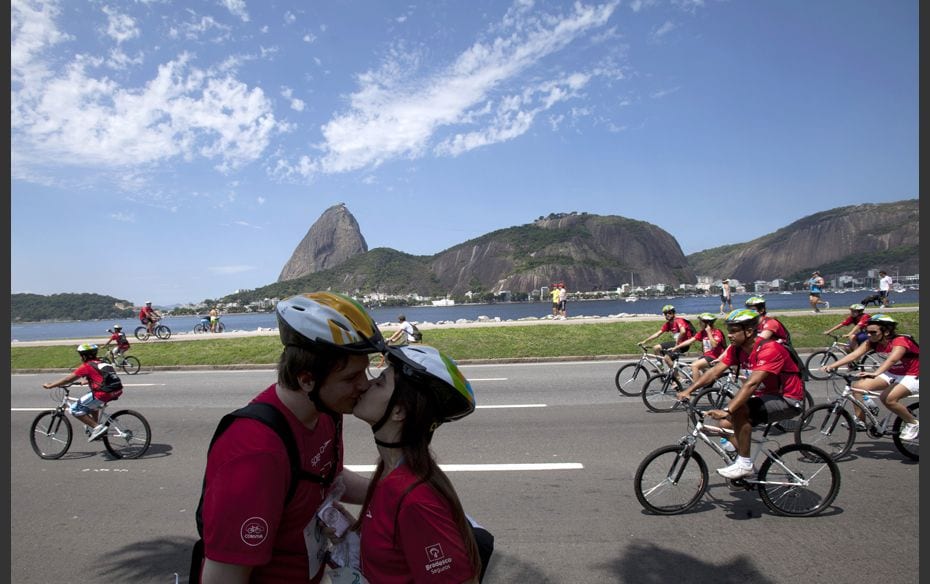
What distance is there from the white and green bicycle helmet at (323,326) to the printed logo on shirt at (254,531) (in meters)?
0.52

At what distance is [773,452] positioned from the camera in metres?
5.26

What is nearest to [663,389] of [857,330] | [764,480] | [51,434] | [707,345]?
[707,345]

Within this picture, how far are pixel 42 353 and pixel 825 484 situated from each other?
25110 mm

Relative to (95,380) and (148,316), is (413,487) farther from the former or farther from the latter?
(148,316)

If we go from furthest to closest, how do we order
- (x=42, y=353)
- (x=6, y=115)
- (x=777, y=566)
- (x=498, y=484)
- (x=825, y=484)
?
(x=42, y=353) → (x=498, y=484) → (x=825, y=484) → (x=777, y=566) → (x=6, y=115)

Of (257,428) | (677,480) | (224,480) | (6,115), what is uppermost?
(6,115)

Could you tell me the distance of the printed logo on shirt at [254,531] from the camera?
4.81 ft

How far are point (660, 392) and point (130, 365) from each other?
633 inches

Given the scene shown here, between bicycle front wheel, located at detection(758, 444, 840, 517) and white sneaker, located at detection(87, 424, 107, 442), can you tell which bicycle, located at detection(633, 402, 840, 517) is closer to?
bicycle front wheel, located at detection(758, 444, 840, 517)

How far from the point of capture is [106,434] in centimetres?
750

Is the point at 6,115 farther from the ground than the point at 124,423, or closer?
farther from the ground

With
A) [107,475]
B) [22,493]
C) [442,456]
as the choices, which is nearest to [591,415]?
[442,456]

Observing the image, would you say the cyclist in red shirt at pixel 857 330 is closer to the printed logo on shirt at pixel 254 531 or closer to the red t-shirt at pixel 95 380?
the printed logo on shirt at pixel 254 531

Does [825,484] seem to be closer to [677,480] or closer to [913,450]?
[677,480]
